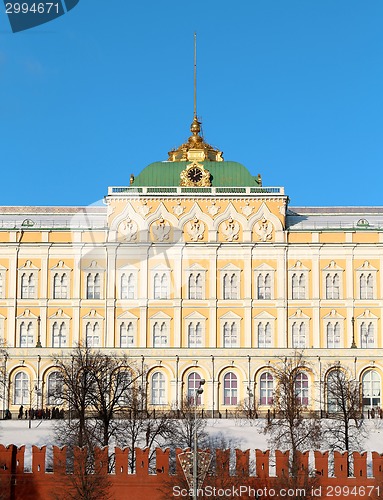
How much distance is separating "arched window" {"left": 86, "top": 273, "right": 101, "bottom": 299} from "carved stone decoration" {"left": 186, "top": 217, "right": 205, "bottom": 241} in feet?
29.7

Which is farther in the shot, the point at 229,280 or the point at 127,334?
the point at 229,280

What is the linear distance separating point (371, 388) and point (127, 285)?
23.5 metres

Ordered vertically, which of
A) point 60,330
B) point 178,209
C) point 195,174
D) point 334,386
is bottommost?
point 334,386

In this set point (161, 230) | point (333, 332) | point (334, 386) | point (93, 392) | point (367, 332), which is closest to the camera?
point (93, 392)

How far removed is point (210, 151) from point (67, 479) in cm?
6317

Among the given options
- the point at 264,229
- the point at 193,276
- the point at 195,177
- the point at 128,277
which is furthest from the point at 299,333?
the point at 195,177

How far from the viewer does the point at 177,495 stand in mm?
63281

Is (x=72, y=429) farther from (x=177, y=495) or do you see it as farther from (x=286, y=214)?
(x=286, y=214)

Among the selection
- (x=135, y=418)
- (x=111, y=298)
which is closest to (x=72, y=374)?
(x=135, y=418)

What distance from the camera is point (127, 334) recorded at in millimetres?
116312

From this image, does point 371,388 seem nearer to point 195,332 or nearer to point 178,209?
point 195,332

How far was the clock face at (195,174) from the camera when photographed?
118 meters

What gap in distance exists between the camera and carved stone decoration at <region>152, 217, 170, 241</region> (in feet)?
383

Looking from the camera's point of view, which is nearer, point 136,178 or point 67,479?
point 67,479
